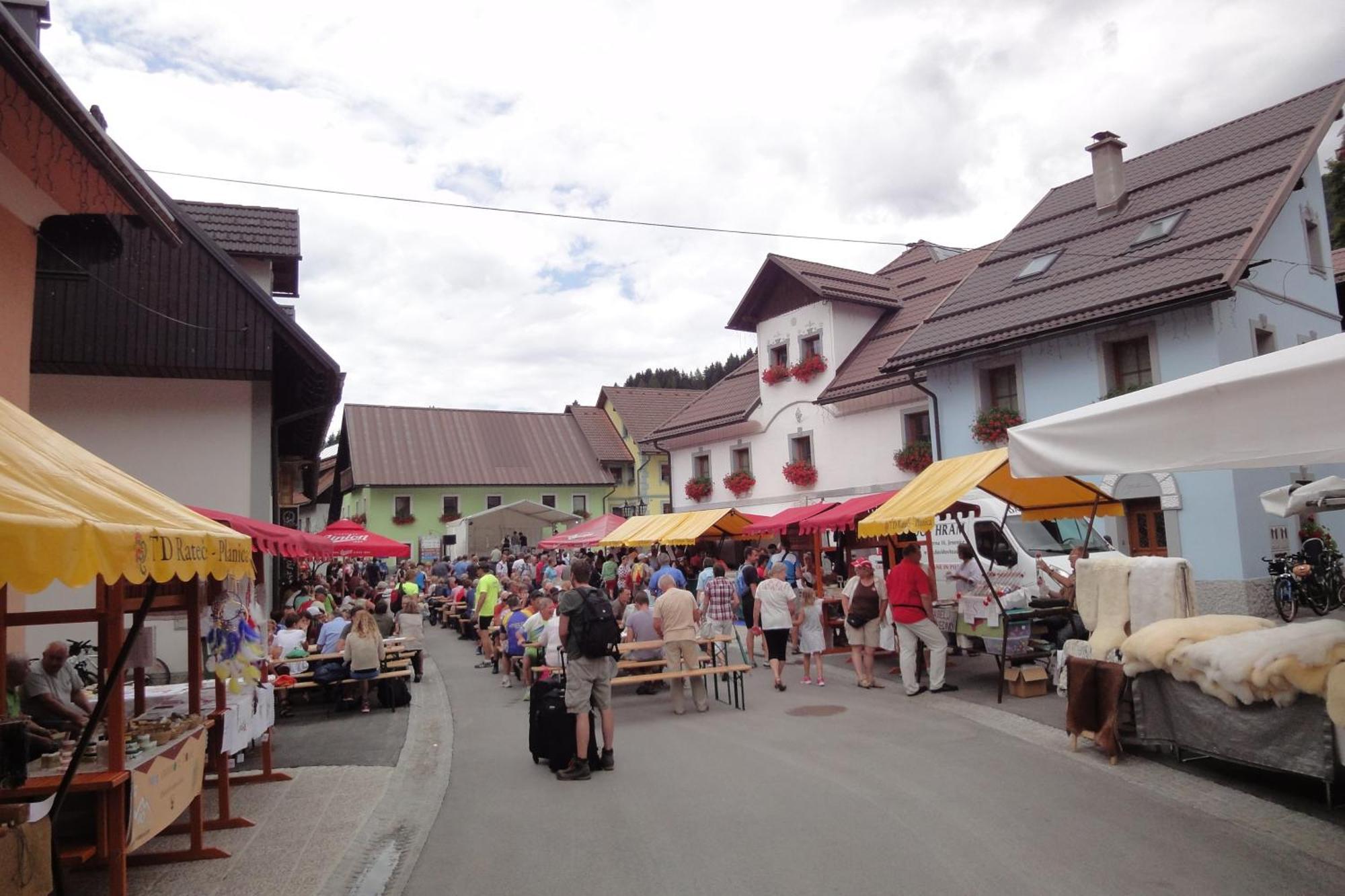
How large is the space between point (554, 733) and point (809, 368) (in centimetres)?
2095

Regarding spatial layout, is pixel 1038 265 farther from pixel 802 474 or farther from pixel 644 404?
pixel 644 404

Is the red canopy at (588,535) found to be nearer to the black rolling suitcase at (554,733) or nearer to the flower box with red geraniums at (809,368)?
the flower box with red geraniums at (809,368)

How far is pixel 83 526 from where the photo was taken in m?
3.49

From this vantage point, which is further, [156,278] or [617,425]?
[617,425]

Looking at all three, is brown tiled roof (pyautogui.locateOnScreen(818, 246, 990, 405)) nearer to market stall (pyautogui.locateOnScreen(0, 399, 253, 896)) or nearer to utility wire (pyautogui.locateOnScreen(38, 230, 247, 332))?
utility wire (pyautogui.locateOnScreen(38, 230, 247, 332))

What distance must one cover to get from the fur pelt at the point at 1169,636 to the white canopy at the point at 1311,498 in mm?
3948

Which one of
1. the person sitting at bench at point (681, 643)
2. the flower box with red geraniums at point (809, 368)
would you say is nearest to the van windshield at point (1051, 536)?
the person sitting at bench at point (681, 643)

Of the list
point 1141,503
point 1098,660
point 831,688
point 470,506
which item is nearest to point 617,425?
point 470,506

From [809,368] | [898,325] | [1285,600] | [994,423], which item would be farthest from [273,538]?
[898,325]

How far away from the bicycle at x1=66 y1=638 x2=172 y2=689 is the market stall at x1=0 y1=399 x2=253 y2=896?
558cm

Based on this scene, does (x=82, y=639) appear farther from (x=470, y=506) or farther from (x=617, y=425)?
(x=617, y=425)

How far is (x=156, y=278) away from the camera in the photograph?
44.3 ft

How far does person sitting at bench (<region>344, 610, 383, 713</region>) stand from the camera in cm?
1145

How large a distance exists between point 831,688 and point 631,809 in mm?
5941
